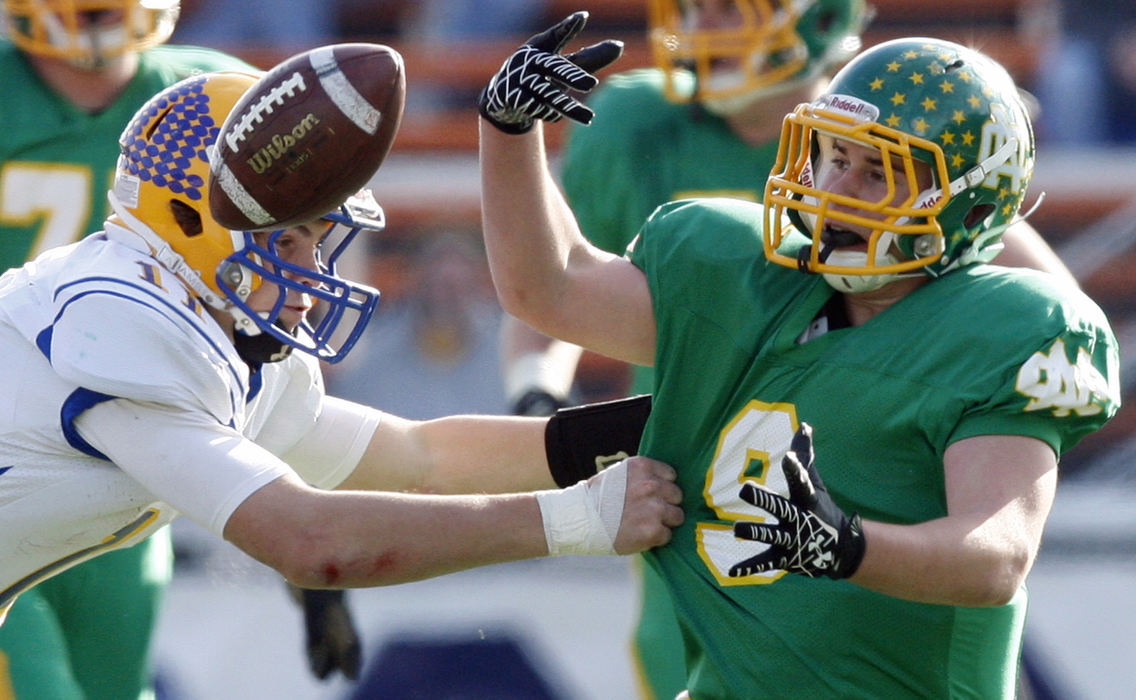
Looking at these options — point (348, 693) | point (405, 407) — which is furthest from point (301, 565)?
point (405, 407)

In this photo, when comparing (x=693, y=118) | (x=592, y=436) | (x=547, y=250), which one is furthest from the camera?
(x=693, y=118)

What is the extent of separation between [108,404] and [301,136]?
437 mm

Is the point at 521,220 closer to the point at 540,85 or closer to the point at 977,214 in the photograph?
the point at 540,85

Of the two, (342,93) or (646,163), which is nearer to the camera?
(342,93)

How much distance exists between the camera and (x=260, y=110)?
2.30 meters

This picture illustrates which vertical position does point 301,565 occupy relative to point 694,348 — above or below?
below

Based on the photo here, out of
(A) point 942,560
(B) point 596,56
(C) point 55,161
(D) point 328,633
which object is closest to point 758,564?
(A) point 942,560

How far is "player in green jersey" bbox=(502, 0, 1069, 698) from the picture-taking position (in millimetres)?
3881

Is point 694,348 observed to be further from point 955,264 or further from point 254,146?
point 254,146

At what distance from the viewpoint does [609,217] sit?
396 centimetres

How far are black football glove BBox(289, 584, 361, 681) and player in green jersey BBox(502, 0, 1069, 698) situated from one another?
27.7 inches

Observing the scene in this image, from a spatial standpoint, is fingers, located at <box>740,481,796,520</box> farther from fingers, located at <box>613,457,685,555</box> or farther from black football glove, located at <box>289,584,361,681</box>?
black football glove, located at <box>289,584,361,681</box>

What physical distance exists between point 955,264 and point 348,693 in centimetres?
295

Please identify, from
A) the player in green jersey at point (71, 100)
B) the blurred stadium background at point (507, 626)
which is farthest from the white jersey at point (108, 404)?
the blurred stadium background at point (507, 626)
